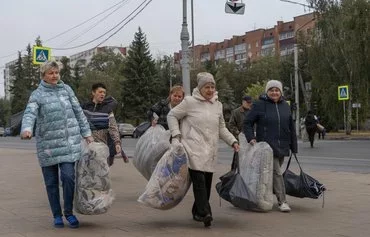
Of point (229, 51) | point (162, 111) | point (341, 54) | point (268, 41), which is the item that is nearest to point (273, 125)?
point (162, 111)

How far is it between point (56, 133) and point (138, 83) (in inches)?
2349

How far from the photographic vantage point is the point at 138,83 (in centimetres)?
6575

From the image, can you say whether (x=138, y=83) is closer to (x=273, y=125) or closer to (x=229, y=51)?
(x=273, y=125)

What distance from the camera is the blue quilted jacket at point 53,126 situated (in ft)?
20.8

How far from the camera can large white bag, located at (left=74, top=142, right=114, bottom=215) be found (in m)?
6.36

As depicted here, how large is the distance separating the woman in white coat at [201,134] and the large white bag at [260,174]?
32.0 inches

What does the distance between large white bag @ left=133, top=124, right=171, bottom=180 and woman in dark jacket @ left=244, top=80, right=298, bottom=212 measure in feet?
3.70

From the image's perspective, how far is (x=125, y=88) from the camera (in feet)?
218

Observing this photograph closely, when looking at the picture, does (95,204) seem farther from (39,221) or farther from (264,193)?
(264,193)

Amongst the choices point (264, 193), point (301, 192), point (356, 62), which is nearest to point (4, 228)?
point (264, 193)

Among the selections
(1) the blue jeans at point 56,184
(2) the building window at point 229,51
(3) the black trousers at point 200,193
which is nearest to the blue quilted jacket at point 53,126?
→ (1) the blue jeans at point 56,184

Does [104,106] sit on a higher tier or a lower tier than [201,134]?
higher

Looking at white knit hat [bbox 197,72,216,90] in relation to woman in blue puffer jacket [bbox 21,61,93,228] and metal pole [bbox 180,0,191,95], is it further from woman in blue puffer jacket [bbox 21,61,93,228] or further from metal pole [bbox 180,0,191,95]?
metal pole [bbox 180,0,191,95]

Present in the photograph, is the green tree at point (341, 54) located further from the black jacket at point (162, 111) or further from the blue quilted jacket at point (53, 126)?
the blue quilted jacket at point (53, 126)
